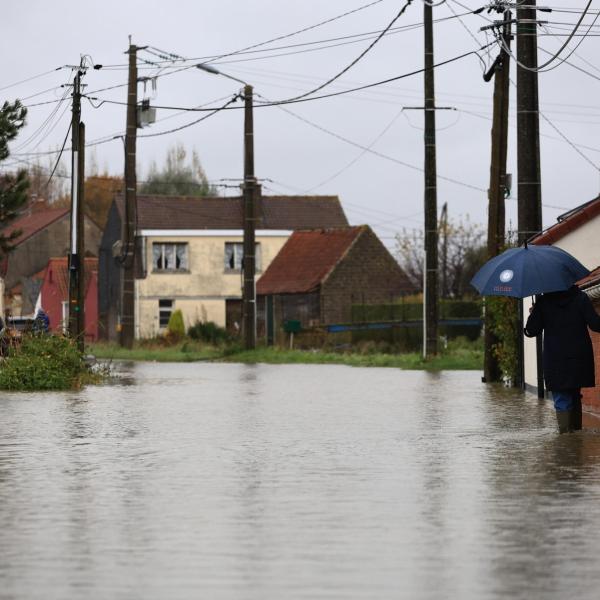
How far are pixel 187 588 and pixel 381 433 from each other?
10.4 metres

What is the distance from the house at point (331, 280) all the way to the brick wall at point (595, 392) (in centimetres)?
4798

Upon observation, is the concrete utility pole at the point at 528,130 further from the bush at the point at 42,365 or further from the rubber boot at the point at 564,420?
the bush at the point at 42,365

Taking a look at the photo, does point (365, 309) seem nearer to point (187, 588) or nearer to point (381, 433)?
point (381, 433)

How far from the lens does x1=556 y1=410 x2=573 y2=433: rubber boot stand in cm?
1686

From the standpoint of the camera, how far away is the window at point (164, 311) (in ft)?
252

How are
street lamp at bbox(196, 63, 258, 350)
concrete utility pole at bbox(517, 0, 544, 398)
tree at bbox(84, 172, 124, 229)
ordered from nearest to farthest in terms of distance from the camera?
concrete utility pole at bbox(517, 0, 544, 398), street lamp at bbox(196, 63, 258, 350), tree at bbox(84, 172, 124, 229)

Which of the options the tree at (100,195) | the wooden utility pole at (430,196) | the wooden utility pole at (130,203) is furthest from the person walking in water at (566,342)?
the tree at (100,195)

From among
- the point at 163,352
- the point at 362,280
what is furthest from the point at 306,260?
the point at 163,352

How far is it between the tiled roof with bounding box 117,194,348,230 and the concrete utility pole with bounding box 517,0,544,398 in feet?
170

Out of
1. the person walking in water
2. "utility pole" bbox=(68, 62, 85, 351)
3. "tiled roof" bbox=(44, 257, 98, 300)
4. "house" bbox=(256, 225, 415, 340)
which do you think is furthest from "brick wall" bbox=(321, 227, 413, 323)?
the person walking in water

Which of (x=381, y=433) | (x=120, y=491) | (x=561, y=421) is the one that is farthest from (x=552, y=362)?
(x=120, y=491)

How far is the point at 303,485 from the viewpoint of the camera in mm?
12578

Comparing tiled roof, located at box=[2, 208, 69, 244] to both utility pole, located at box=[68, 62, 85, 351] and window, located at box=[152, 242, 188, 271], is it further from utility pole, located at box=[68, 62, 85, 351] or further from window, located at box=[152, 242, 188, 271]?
utility pole, located at box=[68, 62, 85, 351]

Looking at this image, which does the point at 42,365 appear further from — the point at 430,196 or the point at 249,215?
the point at 249,215
